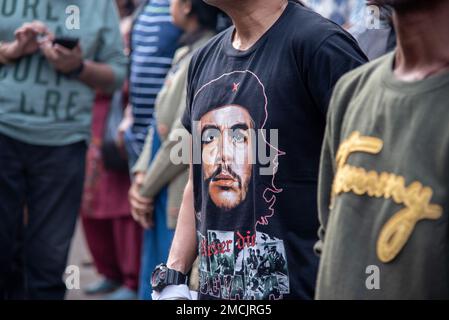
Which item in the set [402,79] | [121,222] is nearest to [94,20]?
[121,222]

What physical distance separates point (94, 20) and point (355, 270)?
3226mm

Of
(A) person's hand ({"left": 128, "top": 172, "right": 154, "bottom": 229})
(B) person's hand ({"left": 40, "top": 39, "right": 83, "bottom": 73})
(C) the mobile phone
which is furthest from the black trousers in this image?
(C) the mobile phone

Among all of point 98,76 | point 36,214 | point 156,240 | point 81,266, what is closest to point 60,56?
point 98,76

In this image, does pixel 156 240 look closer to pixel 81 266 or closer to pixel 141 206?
pixel 141 206

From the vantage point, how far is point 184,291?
299cm

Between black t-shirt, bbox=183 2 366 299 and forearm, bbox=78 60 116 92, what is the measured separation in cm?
215

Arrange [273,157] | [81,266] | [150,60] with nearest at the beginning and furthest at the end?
[273,157] → [150,60] → [81,266]

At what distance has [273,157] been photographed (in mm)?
2781

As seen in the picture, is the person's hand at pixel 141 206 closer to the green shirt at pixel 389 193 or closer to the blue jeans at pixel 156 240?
the blue jeans at pixel 156 240

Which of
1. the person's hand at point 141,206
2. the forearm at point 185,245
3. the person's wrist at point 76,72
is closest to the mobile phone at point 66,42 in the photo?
the person's wrist at point 76,72

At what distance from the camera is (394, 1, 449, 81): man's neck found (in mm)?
2045

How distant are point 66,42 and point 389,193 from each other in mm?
3052
